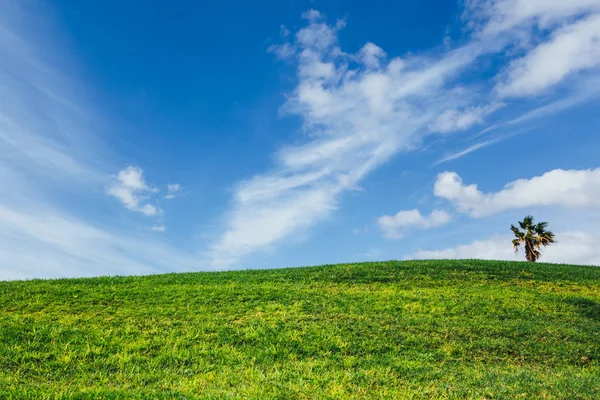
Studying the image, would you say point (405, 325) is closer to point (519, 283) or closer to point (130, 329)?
point (130, 329)

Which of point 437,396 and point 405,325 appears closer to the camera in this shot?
point 437,396

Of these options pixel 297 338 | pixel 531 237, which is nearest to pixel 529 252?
pixel 531 237

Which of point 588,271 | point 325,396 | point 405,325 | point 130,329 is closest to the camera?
point 325,396

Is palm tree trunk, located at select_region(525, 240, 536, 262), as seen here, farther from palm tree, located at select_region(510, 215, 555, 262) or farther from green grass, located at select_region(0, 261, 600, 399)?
green grass, located at select_region(0, 261, 600, 399)

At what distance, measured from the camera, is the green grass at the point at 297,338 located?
9.62 m

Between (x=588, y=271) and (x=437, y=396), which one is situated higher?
(x=588, y=271)

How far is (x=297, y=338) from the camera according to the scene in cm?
1317

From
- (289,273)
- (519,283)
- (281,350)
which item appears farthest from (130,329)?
(519,283)

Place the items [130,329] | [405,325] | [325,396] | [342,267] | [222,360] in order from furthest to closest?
[342,267] → [405,325] → [130,329] → [222,360] → [325,396]

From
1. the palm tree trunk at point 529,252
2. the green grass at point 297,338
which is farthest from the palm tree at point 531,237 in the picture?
the green grass at point 297,338

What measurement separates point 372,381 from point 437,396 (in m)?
1.47

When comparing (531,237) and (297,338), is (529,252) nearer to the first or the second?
(531,237)

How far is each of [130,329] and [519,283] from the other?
19601mm

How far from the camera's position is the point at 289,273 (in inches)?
967
